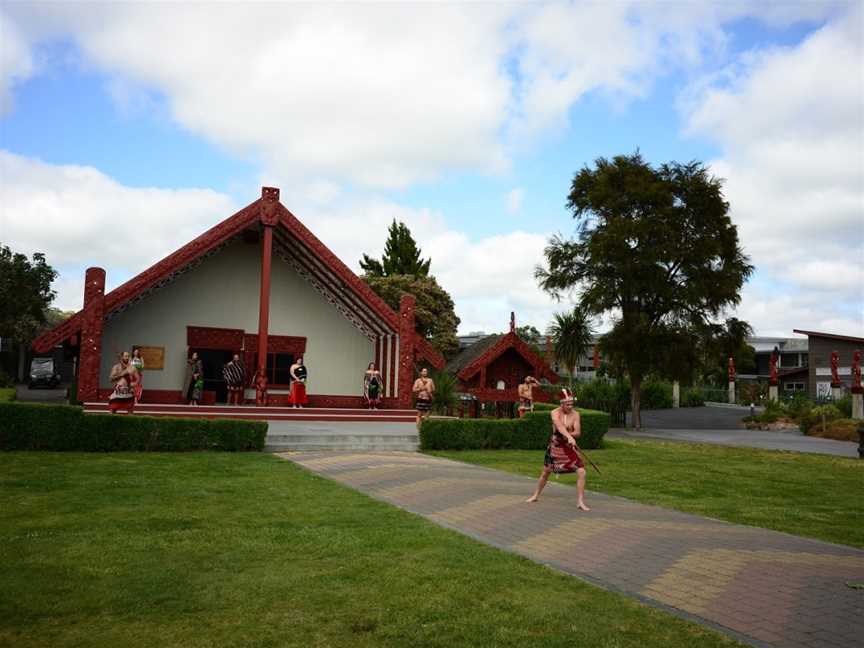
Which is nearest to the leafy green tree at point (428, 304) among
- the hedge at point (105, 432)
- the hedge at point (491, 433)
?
the hedge at point (491, 433)

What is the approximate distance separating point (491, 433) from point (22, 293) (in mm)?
41046

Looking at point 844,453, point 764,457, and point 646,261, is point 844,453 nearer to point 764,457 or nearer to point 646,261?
point 764,457

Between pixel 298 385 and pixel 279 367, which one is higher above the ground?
pixel 279 367

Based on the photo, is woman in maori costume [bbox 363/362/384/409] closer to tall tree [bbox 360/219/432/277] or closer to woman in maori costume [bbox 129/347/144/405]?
woman in maori costume [bbox 129/347/144/405]

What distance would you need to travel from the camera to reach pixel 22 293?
152ft

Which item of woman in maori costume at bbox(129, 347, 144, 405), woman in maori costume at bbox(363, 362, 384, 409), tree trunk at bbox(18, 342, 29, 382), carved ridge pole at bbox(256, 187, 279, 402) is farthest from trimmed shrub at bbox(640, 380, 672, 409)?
tree trunk at bbox(18, 342, 29, 382)

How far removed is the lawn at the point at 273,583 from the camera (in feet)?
14.6

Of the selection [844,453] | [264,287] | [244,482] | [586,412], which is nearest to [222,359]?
[264,287]

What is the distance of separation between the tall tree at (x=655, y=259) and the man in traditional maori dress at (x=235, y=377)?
15052 mm

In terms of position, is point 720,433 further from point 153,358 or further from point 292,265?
point 153,358

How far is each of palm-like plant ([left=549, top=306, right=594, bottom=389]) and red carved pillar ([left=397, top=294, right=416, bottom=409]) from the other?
31.8ft

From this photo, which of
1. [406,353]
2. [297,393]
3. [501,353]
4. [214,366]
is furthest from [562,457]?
[214,366]

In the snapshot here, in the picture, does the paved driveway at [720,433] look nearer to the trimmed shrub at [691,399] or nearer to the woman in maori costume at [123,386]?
the trimmed shrub at [691,399]

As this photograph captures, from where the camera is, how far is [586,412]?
19062 mm
